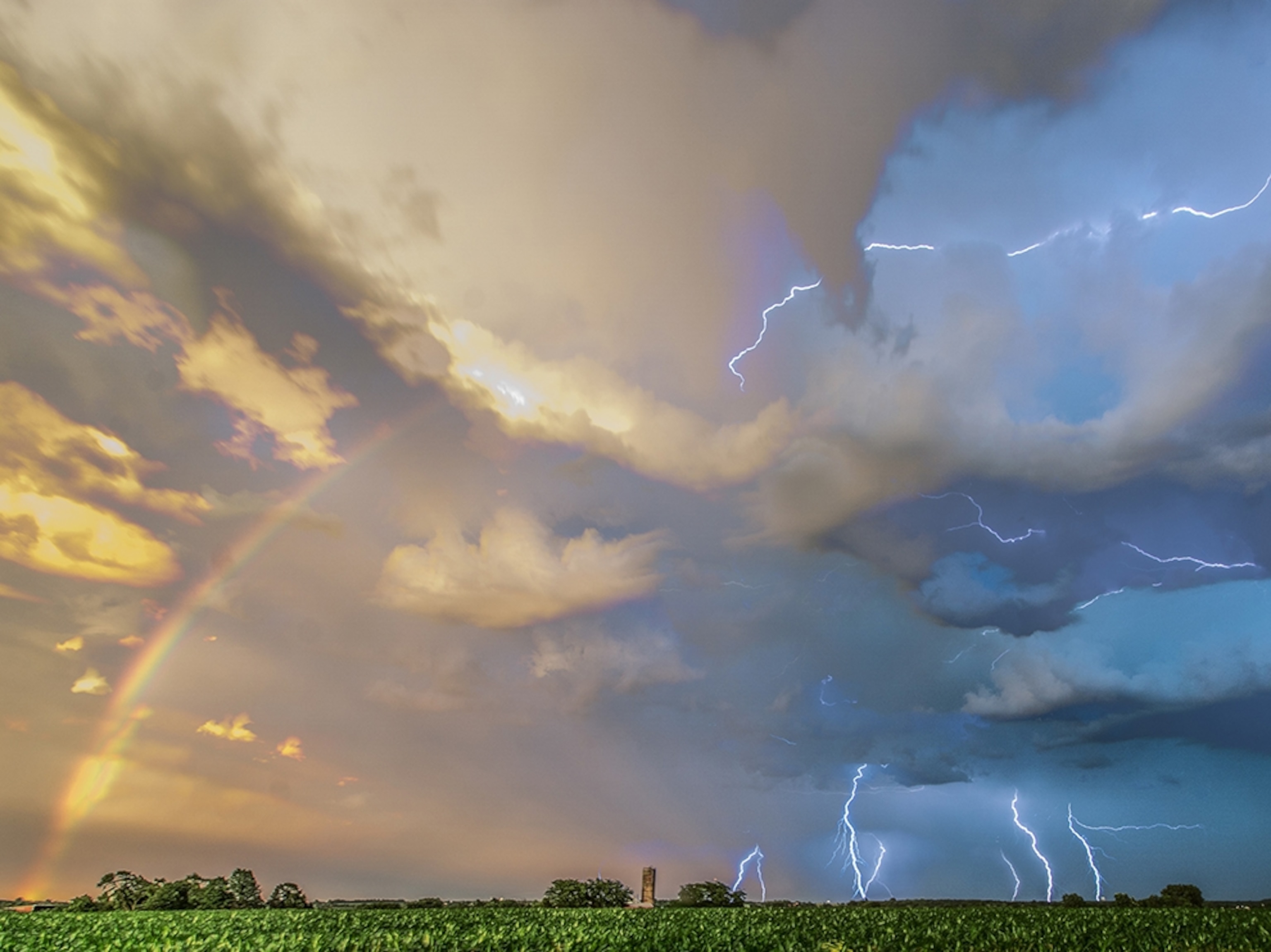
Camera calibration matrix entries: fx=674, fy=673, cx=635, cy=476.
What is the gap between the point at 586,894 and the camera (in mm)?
64000

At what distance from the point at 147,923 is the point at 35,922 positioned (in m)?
7.53

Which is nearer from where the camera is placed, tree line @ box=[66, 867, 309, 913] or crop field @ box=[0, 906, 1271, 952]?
crop field @ box=[0, 906, 1271, 952]

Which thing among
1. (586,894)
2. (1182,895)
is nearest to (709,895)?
(586,894)

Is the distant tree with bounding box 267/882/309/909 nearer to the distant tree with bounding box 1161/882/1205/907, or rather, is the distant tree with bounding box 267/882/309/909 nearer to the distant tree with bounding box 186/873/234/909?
the distant tree with bounding box 186/873/234/909

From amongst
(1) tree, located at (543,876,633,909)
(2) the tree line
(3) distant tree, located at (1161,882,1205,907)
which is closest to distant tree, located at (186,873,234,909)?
(2) the tree line

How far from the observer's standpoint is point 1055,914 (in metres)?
27.2

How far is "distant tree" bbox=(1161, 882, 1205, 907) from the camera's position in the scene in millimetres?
58656

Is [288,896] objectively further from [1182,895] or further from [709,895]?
[1182,895]

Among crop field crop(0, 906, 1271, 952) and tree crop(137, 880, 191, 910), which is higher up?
crop field crop(0, 906, 1271, 952)

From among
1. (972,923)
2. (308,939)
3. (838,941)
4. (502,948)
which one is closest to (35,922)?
(308,939)

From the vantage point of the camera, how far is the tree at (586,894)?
62625mm

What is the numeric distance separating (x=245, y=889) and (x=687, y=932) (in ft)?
245

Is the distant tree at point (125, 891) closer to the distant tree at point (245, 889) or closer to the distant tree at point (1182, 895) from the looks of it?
Result: the distant tree at point (245, 889)

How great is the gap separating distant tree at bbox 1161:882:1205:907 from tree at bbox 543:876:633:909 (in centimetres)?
4746
